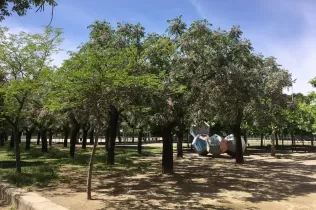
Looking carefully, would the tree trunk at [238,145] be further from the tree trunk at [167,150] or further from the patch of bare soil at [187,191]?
the tree trunk at [167,150]

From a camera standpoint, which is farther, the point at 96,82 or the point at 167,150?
the point at 167,150

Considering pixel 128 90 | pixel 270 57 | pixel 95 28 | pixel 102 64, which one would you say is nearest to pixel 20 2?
pixel 102 64

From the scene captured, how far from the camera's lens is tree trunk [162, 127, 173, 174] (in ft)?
52.1

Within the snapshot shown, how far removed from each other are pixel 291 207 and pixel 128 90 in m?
6.11

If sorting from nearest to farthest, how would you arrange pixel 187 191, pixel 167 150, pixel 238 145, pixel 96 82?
pixel 96 82, pixel 187 191, pixel 167 150, pixel 238 145

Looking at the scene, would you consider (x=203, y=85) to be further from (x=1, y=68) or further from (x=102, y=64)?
(x=1, y=68)

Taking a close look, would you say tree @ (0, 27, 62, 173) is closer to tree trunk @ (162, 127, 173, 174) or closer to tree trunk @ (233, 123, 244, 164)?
tree trunk @ (162, 127, 173, 174)

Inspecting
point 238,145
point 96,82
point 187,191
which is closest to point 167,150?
point 187,191

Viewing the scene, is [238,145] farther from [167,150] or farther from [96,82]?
[96,82]

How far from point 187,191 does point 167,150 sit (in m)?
4.47

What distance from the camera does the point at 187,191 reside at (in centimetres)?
1159

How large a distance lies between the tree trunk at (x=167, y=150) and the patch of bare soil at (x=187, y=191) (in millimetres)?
572

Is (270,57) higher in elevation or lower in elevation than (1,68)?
higher

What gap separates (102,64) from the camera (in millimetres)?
9664
